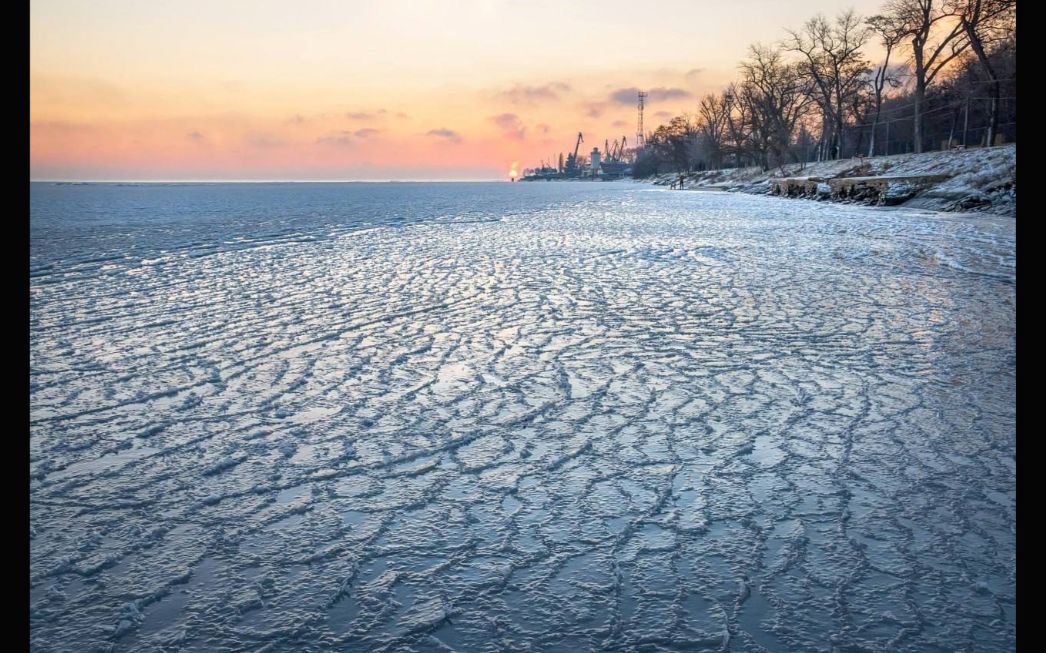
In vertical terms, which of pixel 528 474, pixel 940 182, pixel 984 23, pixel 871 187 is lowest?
pixel 528 474

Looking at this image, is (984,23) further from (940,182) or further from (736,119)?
(736,119)

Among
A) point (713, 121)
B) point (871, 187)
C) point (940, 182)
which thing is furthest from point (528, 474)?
point (713, 121)

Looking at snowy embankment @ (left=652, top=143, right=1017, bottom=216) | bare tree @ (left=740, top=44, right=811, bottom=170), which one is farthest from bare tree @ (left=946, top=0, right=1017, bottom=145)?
bare tree @ (left=740, top=44, right=811, bottom=170)

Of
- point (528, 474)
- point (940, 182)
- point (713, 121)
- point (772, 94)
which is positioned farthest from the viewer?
point (713, 121)

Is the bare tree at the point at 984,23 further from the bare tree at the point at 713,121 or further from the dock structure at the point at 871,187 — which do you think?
the bare tree at the point at 713,121

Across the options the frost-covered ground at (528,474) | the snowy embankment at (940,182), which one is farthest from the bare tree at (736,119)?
the frost-covered ground at (528,474)
